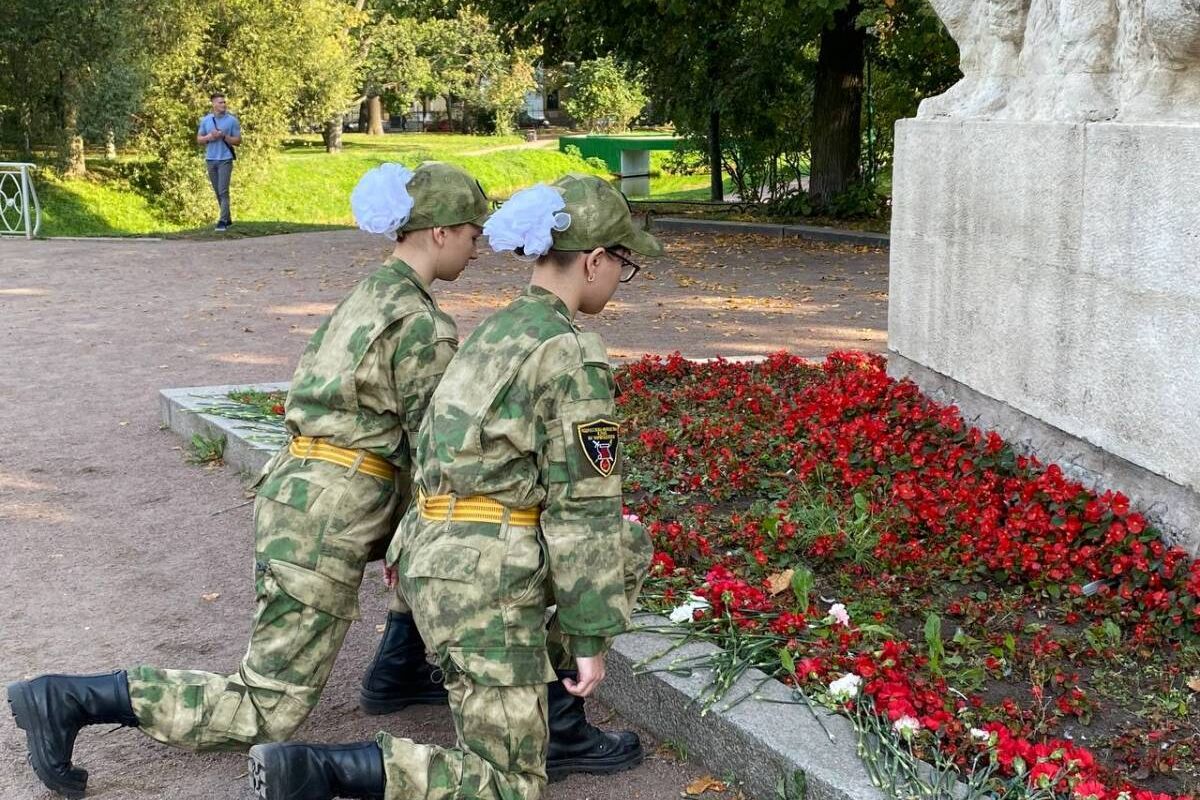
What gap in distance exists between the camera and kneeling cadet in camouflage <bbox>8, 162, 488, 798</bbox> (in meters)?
3.49

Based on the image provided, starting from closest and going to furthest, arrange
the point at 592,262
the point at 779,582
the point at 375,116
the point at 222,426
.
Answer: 1. the point at 592,262
2. the point at 779,582
3. the point at 222,426
4. the point at 375,116

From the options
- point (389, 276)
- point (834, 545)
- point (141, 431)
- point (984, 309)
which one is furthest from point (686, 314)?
point (389, 276)

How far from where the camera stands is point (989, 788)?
3188 mm

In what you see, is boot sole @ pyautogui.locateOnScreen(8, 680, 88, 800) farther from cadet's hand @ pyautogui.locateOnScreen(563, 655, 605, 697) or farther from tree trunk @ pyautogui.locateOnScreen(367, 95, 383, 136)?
tree trunk @ pyautogui.locateOnScreen(367, 95, 383, 136)

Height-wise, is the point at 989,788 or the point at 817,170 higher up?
the point at 817,170

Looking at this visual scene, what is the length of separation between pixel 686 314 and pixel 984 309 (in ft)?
20.9

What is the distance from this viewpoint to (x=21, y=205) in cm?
2116

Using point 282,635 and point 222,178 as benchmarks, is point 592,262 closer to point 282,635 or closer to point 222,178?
point 282,635

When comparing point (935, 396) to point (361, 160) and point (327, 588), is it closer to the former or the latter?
point (327, 588)

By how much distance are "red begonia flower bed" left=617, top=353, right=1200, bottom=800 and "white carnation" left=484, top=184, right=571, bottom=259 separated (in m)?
1.47

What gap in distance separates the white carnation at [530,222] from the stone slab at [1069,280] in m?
2.40

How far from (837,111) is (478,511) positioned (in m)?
16.3

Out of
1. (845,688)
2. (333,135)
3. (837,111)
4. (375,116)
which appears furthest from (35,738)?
Answer: (375,116)

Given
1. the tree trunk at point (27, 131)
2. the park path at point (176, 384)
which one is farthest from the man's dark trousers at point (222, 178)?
the tree trunk at point (27, 131)
